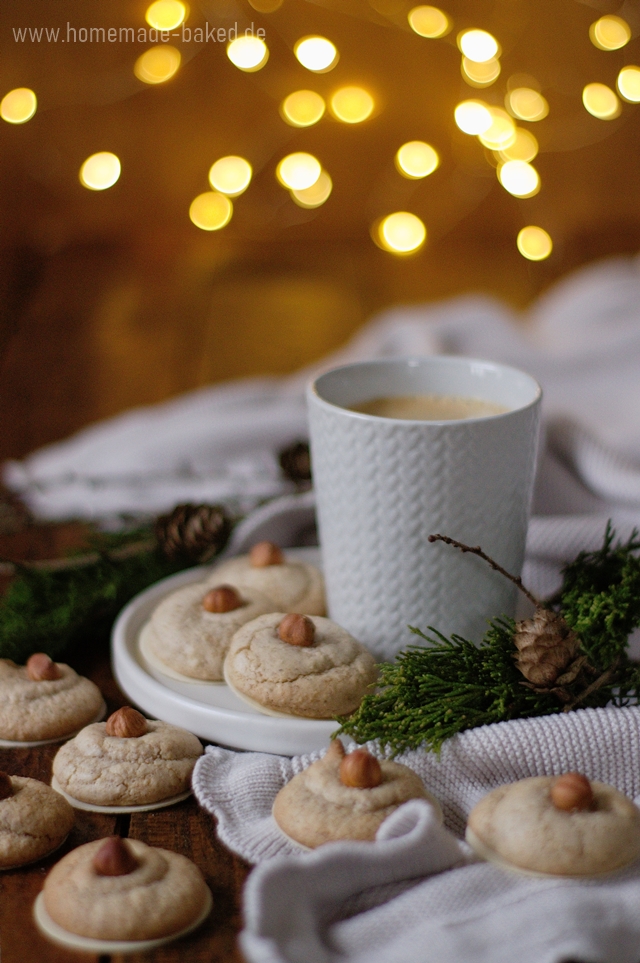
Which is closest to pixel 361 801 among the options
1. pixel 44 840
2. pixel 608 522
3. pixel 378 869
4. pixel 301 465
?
pixel 378 869

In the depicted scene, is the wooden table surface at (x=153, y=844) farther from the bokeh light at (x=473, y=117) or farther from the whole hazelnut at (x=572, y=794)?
the bokeh light at (x=473, y=117)

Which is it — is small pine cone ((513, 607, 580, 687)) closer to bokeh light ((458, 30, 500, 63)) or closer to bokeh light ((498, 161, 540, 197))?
bokeh light ((458, 30, 500, 63))

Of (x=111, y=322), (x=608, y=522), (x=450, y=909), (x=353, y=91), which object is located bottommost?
(x=450, y=909)

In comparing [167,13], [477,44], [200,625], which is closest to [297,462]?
[200,625]

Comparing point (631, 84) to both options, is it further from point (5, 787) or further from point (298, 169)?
point (5, 787)

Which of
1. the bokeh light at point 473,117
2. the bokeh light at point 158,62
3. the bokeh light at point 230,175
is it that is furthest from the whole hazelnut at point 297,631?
the bokeh light at point 230,175

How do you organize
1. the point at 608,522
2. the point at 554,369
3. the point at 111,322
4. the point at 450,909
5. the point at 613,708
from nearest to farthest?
the point at 450,909, the point at 613,708, the point at 608,522, the point at 554,369, the point at 111,322

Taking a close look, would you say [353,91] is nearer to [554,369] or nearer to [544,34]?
[544,34]

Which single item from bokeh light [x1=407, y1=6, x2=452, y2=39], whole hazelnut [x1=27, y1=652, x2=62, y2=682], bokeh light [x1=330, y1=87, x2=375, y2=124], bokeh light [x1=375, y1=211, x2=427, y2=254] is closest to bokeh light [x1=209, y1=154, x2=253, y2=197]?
bokeh light [x1=330, y1=87, x2=375, y2=124]
